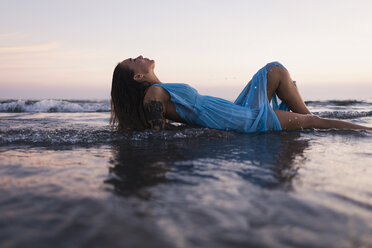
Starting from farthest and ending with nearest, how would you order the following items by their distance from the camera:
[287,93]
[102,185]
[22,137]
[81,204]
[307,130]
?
[287,93], [307,130], [22,137], [102,185], [81,204]

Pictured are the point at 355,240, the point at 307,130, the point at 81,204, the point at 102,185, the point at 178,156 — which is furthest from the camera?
the point at 307,130

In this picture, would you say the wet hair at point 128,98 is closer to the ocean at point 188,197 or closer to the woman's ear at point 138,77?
the woman's ear at point 138,77

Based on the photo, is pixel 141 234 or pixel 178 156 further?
pixel 178 156

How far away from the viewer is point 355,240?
92 cm

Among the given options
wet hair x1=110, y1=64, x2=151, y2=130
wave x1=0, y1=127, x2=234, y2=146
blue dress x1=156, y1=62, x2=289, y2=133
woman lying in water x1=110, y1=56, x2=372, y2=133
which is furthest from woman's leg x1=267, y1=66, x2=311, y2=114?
wet hair x1=110, y1=64, x2=151, y2=130

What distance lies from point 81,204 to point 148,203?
29 centimetres

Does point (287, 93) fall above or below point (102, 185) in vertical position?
above

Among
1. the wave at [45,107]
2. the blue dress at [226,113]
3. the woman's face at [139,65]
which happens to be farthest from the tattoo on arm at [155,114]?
the wave at [45,107]

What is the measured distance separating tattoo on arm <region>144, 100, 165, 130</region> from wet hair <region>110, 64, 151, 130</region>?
196 mm

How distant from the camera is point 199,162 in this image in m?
2.08

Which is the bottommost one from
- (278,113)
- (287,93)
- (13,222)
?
(13,222)

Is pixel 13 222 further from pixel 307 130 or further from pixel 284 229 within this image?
pixel 307 130

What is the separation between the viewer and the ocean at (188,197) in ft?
3.15

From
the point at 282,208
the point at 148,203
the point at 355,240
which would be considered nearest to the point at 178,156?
the point at 148,203
